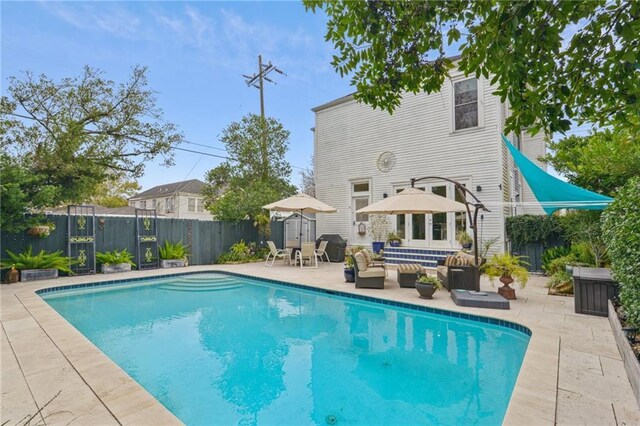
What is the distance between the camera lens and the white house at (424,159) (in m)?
10.2

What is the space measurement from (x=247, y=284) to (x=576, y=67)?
8569mm

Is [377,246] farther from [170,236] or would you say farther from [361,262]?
[170,236]

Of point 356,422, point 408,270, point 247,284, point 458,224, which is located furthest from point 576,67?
point 458,224

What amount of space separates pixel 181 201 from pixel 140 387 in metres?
25.9

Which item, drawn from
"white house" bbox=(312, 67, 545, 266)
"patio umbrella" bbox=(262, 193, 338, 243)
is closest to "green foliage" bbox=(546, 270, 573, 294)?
"white house" bbox=(312, 67, 545, 266)

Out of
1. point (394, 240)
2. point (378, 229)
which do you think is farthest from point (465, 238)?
point (378, 229)

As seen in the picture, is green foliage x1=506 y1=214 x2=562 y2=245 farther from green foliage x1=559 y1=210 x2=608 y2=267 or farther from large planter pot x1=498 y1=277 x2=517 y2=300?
large planter pot x1=498 y1=277 x2=517 y2=300

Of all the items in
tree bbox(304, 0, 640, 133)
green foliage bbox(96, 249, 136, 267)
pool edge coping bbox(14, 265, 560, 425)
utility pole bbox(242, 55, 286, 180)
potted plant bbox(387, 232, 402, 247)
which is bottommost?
pool edge coping bbox(14, 265, 560, 425)

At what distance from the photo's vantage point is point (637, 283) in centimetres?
307

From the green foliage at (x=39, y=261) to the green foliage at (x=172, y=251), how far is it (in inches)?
107

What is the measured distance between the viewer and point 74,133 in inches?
393

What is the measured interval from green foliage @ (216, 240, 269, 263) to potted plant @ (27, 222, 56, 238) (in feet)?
17.7

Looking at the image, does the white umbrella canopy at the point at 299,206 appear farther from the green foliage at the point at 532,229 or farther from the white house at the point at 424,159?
the green foliage at the point at 532,229

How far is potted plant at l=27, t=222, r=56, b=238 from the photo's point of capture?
855 cm
